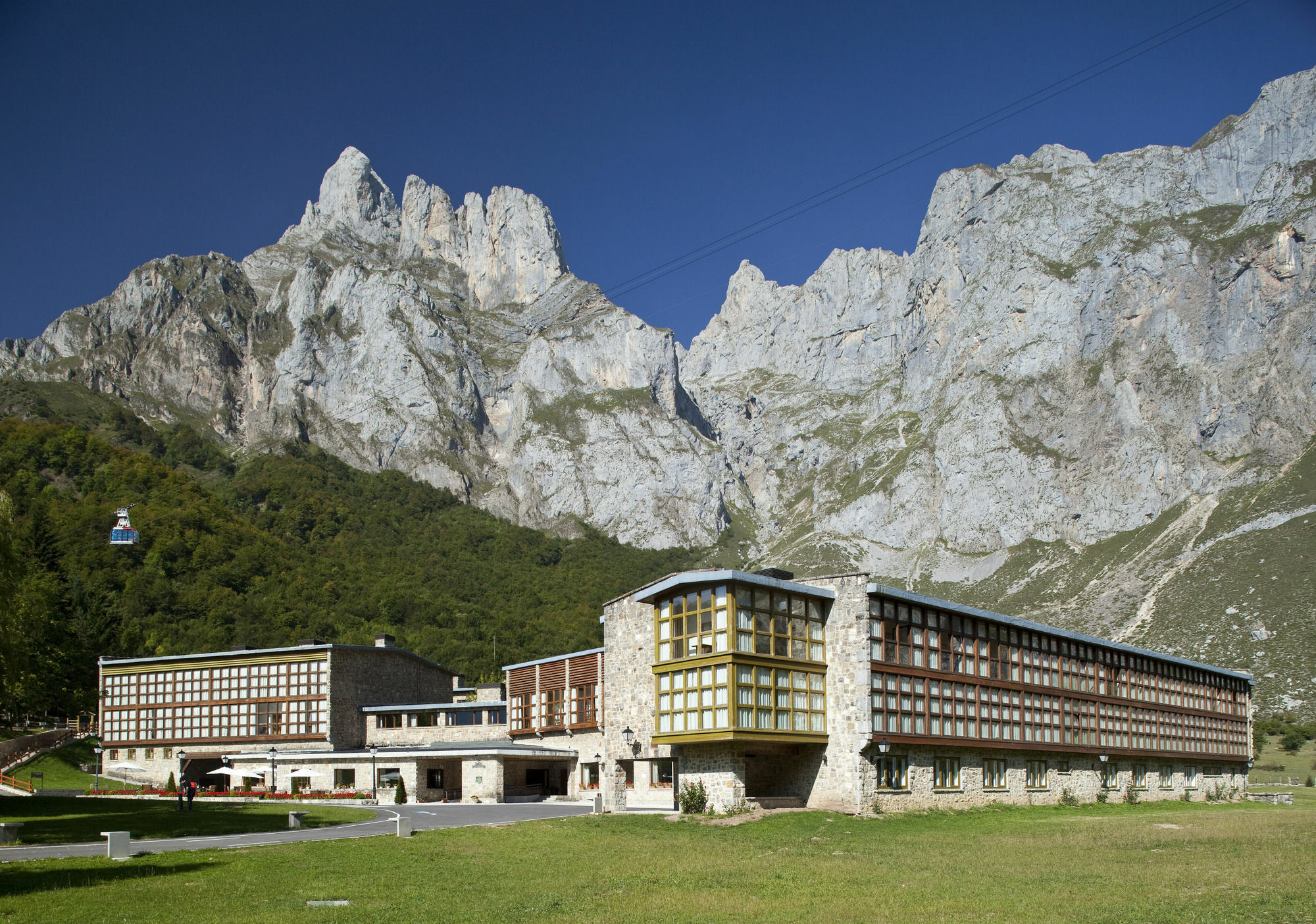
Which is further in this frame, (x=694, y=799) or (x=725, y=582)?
(x=694, y=799)

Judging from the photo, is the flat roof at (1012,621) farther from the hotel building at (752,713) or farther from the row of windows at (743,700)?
the row of windows at (743,700)

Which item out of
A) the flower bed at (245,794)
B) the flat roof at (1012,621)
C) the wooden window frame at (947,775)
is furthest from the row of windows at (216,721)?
the wooden window frame at (947,775)

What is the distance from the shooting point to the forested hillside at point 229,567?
78.8 metres

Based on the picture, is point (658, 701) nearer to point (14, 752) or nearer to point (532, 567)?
point (14, 752)

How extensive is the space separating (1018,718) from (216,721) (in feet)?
162

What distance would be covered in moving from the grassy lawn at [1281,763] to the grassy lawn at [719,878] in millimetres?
53865

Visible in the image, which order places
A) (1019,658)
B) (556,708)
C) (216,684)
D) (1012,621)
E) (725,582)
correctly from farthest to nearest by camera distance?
1. (216,684)
2. (556,708)
3. (1019,658)
4. (1012,621)
5. (725,582)

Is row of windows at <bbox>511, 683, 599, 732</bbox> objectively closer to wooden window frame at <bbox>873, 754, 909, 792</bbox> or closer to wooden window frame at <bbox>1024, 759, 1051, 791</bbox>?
wooden window frame at <bbox>873, 754, 909, 792</bbox>

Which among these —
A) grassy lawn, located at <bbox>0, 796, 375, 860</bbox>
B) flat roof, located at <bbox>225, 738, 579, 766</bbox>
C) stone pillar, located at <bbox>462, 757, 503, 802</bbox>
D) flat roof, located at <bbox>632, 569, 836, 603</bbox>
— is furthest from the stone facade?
grassy lawn, located at <bbox>0, 796, 375, 860</bbox>

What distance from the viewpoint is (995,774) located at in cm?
4284

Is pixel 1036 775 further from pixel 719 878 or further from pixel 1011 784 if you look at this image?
pixel 719 878

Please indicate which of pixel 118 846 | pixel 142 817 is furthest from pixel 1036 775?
pixel 118 846

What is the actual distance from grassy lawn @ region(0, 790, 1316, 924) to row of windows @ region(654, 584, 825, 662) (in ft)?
22.4

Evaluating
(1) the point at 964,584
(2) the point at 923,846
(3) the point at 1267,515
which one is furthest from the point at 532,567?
(2) the point at 923,846
